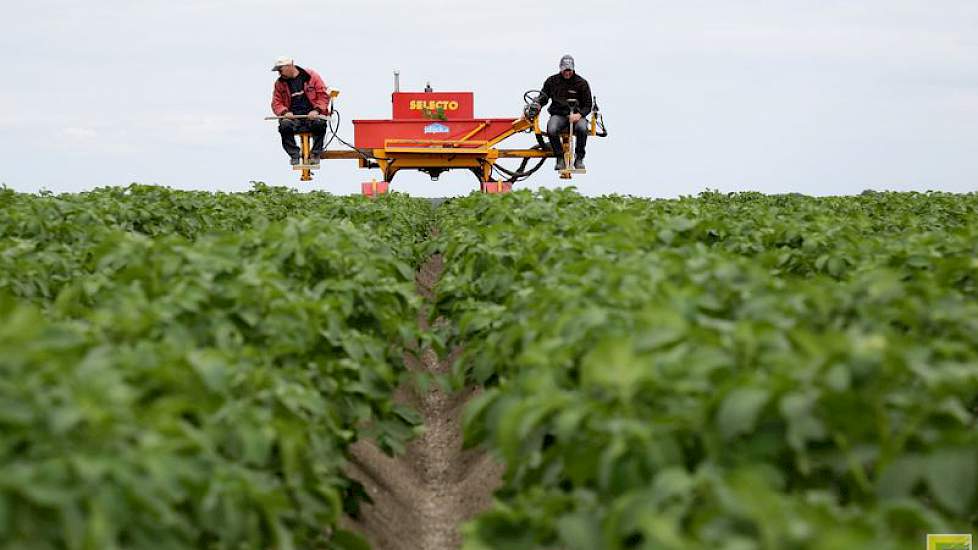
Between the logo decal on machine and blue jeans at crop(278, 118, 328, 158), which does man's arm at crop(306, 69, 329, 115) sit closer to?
blue jeans at crop(278, 118, 328, 158)

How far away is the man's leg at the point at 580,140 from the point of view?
22.4 m

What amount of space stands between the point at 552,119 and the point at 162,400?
19593mm

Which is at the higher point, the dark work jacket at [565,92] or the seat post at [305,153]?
the dark work jacket at [565,92]

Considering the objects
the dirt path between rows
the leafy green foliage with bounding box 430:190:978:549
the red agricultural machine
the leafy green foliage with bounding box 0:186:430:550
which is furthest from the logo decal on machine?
the leafy green foliage with bounding box 430:190:978:549

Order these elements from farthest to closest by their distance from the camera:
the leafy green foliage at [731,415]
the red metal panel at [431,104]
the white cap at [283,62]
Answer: the red metal panel at [431,104], the white cap at [283,62], the leafy green foliage at [731,415]

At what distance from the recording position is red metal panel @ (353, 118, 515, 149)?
76.1ft

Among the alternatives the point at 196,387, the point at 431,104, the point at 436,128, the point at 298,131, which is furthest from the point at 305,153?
the point at 196,387

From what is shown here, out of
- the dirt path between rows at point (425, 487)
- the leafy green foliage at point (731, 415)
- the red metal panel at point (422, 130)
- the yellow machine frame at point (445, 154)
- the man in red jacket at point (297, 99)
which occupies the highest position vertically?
the man in red jacket at point (297, 99)

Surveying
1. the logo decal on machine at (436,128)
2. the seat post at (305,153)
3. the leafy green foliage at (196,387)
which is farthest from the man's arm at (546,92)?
the leafy green foliage at (196,387)

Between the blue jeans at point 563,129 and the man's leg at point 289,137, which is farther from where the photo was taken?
the blue jeans at point 563,129

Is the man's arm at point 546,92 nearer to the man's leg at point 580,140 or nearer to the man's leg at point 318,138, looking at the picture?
the man's leg at point 580,140

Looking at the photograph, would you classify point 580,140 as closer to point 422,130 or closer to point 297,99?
point 422,130

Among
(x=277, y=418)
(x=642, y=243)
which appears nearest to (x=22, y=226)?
(x=642, y=243)

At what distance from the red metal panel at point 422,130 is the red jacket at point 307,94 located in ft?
4.52
